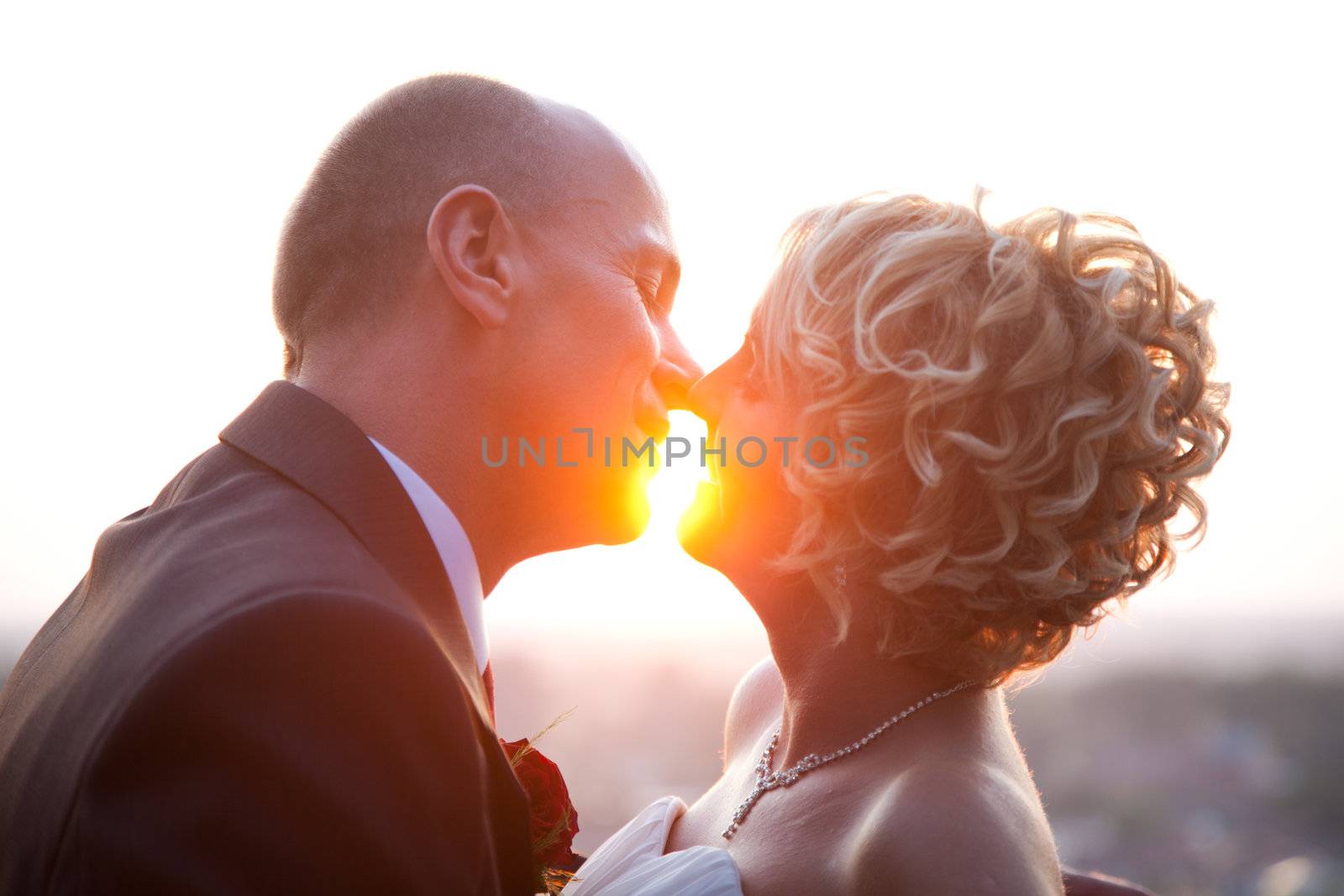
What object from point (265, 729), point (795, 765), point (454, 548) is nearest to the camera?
point (265, 729)

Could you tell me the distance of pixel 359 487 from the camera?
256cm

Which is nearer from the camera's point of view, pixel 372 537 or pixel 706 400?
pixel 372 537

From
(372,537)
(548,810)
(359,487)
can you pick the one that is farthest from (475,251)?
(548,810)

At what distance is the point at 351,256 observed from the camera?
A: 324 cm

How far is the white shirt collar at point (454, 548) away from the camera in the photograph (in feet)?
9.53

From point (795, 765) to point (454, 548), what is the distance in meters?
1.33

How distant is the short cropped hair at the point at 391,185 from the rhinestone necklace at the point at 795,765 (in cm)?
188

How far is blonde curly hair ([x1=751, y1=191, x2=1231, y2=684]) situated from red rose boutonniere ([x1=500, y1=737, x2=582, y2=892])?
96 centimetres

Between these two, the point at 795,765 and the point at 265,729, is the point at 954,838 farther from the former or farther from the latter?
the point at 265,729

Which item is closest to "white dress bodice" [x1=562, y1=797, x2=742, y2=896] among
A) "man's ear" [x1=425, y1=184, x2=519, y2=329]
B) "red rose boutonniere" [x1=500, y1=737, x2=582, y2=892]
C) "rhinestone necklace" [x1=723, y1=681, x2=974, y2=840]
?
"rhinestone necklace" [x1=723, y1=681, x2=974, y2=840]

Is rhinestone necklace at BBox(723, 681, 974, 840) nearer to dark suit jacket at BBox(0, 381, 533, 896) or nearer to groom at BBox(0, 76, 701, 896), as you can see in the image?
groom at BBox(0, 76, 701, 896)

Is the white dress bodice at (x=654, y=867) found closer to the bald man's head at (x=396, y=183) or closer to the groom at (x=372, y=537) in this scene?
the groom at (x=372, y=537)

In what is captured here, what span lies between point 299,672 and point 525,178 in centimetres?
181

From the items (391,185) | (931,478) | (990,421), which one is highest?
(391,185)
